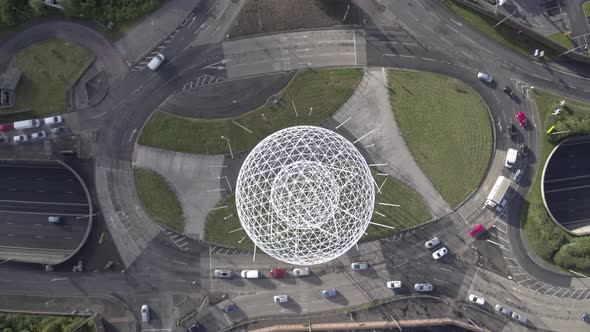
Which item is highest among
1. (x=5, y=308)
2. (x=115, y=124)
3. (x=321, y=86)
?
(x=321, y=86)

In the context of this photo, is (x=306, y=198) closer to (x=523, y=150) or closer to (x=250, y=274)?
(x=250, y=274)

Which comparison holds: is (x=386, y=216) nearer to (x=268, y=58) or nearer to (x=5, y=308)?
(x=268, y=58)

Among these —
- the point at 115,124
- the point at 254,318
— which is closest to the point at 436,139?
the point at 254,318

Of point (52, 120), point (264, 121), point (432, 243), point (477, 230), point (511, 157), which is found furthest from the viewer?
point (52, 120)

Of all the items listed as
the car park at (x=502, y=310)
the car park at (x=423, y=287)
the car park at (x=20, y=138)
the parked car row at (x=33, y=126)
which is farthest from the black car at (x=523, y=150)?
the car park at (x=20, y=138)

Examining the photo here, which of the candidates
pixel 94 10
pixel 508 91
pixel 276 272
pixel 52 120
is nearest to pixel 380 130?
pixel 508 91
